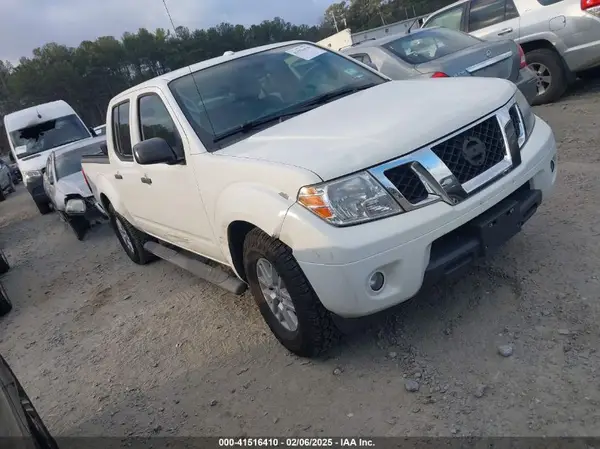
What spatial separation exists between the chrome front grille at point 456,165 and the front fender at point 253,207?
504 mm

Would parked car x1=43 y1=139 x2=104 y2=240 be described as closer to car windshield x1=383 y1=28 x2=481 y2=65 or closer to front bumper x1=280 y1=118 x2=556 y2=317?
car windshield x1=383 y1=28 x2=481 y2=65

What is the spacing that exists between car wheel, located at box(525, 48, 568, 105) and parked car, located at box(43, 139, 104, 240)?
21.1ft

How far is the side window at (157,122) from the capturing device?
3709 millimetres

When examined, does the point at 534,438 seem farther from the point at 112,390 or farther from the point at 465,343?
the point at 112,390

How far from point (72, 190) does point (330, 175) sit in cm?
691

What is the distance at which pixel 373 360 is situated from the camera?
10.2ft

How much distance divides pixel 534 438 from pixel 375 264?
99 cm

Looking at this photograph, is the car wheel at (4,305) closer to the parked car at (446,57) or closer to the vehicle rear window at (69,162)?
the vehicle rear window at (69,162)

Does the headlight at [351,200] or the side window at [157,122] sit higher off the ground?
the side window at [157,122]

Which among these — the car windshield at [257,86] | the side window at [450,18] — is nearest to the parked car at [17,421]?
the car windshield at [257,86]

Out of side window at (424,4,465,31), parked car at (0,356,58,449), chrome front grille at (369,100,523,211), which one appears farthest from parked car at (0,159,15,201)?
chrome front grille at (369,100,523,211)

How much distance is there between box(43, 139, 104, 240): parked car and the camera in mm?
8242

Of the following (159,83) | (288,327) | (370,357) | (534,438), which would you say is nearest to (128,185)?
(159,83)

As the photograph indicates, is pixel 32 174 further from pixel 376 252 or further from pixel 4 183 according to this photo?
pixel 376 252
